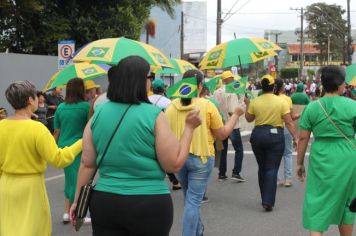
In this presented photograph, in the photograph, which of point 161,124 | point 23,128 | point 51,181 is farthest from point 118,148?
point 51,181

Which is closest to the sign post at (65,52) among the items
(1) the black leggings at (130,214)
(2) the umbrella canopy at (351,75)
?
(2) the umbrella canopy at (351,75)

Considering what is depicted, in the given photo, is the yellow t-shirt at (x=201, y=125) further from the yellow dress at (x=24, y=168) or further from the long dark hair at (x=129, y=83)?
the long dark hair at (x=129, y=83)

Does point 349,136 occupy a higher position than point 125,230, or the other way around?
point 349,136

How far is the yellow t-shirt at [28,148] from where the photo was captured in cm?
379

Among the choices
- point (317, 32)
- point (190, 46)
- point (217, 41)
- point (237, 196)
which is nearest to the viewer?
point (237, 196)

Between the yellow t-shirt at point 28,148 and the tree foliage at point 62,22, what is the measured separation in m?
12.3

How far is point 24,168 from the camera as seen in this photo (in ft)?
12.7

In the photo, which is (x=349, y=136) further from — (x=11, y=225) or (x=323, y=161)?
(x=11, y=225)

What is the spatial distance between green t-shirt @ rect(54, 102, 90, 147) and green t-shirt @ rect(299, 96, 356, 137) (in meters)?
2.61

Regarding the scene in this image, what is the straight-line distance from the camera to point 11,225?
3881mm

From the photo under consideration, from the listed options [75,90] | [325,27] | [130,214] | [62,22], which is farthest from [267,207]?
[325,27]

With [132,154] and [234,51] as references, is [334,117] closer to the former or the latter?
[132,154]

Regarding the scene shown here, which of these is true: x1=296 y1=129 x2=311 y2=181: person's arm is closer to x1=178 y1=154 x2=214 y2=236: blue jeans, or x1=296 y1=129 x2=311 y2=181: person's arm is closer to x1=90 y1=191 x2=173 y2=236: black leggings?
x1=178 y1=154 x2=214 y2=236: blue jeans

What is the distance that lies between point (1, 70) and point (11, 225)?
10987 millimetres
